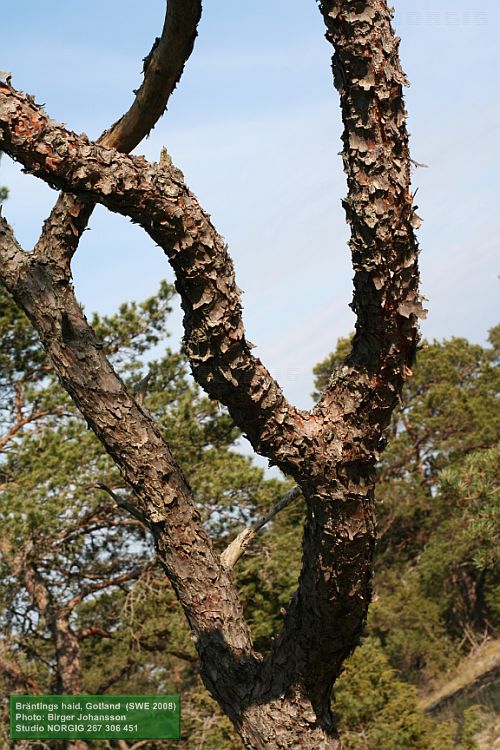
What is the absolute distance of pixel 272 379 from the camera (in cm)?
261

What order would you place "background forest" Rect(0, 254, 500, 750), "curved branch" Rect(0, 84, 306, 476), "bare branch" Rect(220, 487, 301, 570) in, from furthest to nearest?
"background forest" Rect(0, 254, 500, 750)
"bare branch" Rect(220, 487, 301, 570)
"curved branch" Rect(0, 84, 306, 476)

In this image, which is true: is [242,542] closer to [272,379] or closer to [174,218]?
[272,379]

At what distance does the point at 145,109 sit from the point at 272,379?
1300mm

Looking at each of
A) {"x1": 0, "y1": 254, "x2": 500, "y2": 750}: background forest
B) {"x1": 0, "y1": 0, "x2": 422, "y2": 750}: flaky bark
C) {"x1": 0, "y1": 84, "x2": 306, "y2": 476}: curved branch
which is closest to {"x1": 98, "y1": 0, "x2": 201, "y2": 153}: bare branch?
{"x1": 0, "y1": 0, "x2": 422, "y2": 750}: flaky bark

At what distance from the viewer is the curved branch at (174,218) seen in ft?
7.80

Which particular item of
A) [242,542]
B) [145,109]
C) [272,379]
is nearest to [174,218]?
[272,379]

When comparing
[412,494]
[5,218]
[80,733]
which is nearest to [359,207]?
[5,218]

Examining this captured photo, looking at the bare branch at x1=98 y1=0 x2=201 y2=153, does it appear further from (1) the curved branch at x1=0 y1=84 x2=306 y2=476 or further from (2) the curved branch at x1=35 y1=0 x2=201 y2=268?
(1) the curved branch at x1=0 y1=84 x2=306 y2=476

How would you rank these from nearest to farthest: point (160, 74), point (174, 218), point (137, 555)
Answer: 1. point (174, 218)
2. point (160, 74)
3. point (137, 555)

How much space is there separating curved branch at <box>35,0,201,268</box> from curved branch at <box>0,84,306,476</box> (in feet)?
2.11

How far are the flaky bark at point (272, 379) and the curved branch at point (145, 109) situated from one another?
0.55 feet

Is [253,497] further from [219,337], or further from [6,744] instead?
[219,337]

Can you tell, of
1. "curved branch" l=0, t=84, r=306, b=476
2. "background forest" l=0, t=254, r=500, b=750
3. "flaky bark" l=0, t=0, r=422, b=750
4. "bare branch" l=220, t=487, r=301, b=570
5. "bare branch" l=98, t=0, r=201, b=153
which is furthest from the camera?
"background forest" l=0, t=254, r=500, b=750

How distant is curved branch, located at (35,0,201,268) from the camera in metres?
3.03
